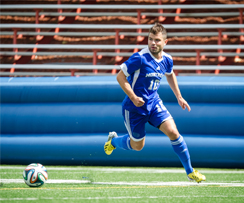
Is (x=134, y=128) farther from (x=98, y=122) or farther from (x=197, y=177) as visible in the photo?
(x=98, y=122)

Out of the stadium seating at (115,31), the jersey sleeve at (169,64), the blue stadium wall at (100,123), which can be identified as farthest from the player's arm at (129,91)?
the stadium seating at (115,31)

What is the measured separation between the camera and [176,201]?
2395 mm

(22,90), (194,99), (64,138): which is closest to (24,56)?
(22,90)

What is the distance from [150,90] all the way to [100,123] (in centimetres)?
147

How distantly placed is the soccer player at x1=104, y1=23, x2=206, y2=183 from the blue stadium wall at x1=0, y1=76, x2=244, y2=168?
3.86 feet

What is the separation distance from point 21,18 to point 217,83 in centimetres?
662

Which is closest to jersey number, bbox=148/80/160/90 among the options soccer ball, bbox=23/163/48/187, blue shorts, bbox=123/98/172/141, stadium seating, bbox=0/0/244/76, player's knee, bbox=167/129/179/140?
blue shorts, bbox=123/98/172/141

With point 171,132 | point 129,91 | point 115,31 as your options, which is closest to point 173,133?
point 171,132

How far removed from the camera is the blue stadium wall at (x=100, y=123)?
14.7ft

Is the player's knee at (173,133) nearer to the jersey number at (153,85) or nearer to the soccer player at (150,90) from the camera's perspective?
the soccer player at (150,90)

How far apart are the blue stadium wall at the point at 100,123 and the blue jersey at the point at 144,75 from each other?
4.25ft

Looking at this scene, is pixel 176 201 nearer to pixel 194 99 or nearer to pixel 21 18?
pixel 194 99

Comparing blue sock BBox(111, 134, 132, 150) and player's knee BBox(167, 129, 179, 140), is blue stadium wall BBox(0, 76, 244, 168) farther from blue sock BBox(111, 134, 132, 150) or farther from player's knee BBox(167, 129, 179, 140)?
player's knee BBox(167, 129, 179, 140)

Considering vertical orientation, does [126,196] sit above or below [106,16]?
below
